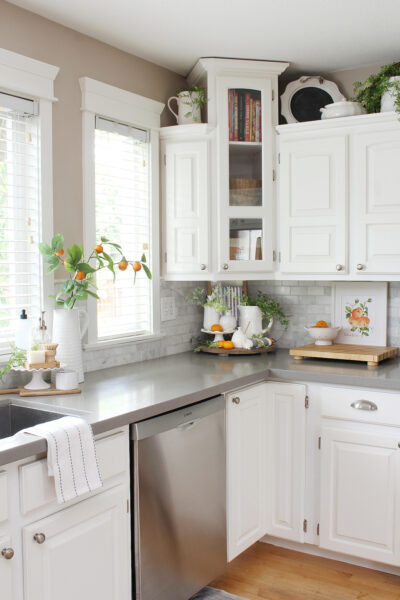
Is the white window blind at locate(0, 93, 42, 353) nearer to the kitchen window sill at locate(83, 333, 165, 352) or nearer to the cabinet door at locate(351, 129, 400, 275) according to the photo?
the kitchen window sill at locate(83, 333, 165, 352)

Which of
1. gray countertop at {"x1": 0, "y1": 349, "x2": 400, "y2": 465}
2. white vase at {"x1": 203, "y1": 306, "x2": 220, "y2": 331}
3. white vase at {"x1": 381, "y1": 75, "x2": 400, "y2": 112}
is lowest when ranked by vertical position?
gray countertop at {"x1": 0, "y1": 349, "x2": 400, "y2": 465}

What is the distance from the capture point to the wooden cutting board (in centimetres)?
294

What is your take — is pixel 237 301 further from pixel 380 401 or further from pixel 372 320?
pixel 380 401

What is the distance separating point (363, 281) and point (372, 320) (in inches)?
8.7

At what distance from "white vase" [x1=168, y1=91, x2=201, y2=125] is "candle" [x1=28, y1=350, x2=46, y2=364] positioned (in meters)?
1.55

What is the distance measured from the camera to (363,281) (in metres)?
3.27

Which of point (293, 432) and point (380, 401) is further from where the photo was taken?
point (293, 432)

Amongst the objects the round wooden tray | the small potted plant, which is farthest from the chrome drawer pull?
the small potted plant

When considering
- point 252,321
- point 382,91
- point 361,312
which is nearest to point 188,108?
point 382,91

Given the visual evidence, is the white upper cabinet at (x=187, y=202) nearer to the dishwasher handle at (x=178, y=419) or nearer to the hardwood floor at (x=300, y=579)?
the dishwasher handle at (x=178, y=419)

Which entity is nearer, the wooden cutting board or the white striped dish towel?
the white striped dish towel

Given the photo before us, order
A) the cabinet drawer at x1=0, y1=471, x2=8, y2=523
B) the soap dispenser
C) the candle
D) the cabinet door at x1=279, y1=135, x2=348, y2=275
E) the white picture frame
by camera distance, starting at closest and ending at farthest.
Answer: the cabinet drawer at x1=0, y1=471, x2=8, y2=523
the candle
the soap dispenser
the cabinet door at x1=279, y1=135, x2=348, y2=275
the white picture frame

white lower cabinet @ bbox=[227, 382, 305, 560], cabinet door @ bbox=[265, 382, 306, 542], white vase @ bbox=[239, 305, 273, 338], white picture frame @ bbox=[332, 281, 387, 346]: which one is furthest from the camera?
white vase @ bbox=[239, 305, 273, 338]

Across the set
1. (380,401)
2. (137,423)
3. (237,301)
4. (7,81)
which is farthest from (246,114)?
(137,423)
